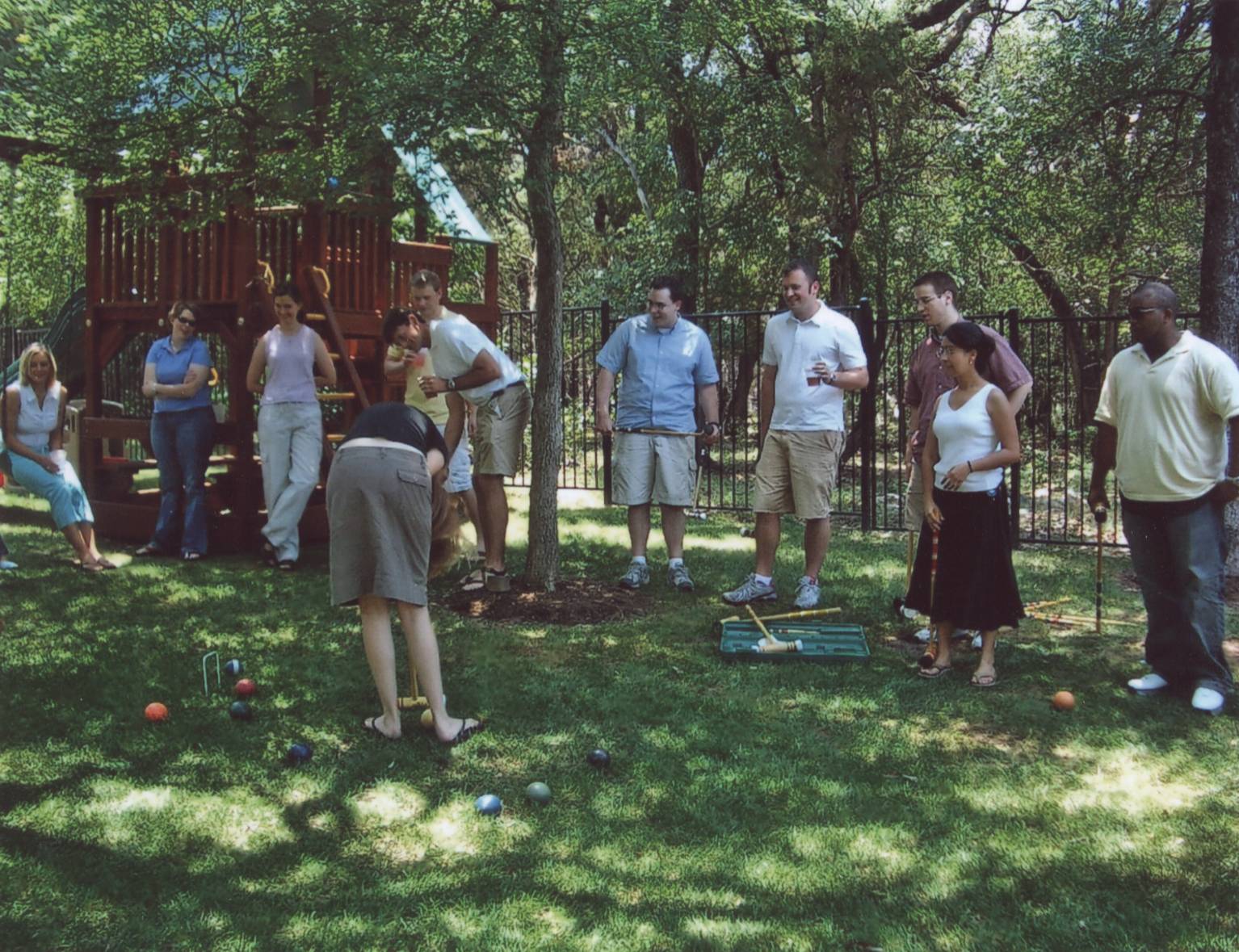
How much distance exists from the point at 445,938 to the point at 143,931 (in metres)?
0.81

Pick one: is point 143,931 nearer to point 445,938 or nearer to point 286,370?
→ point 445,938

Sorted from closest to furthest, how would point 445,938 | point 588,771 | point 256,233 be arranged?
point 445,938
point 588,771
point 256,233

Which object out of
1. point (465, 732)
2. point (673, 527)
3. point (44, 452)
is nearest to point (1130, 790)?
point (465, 732)

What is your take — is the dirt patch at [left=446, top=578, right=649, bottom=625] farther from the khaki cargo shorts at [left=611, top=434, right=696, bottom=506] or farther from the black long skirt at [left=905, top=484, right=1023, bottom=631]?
the black long skirt at [left=905, top=484, right=1023, bottom=631]

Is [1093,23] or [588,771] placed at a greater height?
[1093,23]

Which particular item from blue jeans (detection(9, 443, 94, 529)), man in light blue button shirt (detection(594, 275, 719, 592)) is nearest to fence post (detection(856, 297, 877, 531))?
man in light blue button shirt (detection(594, 275, 719, 592))

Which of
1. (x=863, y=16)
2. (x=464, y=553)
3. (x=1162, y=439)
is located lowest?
(x=464, y=553)

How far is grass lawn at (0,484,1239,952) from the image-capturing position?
3.01 meters

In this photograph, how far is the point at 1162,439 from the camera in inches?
185

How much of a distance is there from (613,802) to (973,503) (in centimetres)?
224

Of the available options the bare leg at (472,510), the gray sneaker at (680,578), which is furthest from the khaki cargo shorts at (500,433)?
the gray sneaker at (680,578)

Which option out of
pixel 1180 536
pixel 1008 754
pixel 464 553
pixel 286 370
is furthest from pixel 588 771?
pixel 286 370

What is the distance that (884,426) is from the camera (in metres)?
11.3

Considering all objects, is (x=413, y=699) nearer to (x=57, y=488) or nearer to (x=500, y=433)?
(x=500, y=433)
